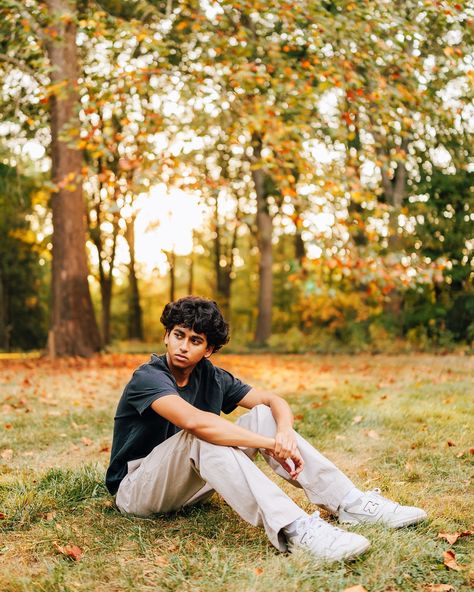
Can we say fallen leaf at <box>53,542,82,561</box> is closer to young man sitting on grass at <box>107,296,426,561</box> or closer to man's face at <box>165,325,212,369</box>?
young man sitting on grass at <box>107,296,426,561</box>

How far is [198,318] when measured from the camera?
153 inches

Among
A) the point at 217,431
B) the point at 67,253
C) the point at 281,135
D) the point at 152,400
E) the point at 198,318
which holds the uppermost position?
the point at 281,135

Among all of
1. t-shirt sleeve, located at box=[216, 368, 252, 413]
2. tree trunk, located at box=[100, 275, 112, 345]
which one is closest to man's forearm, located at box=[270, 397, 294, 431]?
t-shirt sleeve, located at box=[216, 368, 252, 413]

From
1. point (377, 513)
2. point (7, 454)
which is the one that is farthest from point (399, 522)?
point (7, 454)

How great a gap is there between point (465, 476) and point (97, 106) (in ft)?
21.3

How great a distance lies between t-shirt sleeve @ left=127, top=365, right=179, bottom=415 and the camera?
3.62 metres

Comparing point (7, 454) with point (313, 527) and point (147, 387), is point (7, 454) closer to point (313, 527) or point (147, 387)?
point (147, 387)

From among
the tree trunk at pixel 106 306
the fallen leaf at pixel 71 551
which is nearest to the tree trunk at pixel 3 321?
the tree trunk at pixel 106 306

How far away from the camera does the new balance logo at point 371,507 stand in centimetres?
367

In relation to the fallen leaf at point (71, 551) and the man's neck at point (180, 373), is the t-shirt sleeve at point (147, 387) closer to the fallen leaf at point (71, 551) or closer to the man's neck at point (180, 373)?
the man's neck at point (180, 373)

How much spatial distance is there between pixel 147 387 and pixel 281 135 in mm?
5856

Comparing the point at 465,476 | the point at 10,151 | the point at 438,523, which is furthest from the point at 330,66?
the point at 10,151

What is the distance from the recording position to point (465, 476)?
15.8ft

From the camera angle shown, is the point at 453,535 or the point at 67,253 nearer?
the point at 453,535
